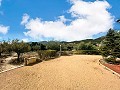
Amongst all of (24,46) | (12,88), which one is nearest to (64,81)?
(12,88)

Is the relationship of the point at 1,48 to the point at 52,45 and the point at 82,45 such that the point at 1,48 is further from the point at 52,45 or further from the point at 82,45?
the point at 82,45

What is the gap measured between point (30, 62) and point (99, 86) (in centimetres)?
1249

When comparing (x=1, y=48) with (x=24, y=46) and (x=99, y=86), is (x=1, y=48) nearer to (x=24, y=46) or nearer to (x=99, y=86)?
(x=24, y=46)

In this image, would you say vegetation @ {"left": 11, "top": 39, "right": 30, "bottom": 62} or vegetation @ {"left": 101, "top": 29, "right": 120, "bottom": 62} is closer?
vegetation @ {"left": 101, "top": 29, "right": 120, "bottom": 62}

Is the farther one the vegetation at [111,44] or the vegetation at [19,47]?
the vegetation at [19,47]

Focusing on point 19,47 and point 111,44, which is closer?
point 111,44

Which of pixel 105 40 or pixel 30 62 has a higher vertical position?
pixel 105 40

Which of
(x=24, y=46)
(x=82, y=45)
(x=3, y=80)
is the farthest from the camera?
(x=82, y=45)

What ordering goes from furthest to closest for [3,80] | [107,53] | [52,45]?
1. [52,45]
2. [107,53]
3. [3,80]

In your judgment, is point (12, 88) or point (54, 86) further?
point (54, 86)

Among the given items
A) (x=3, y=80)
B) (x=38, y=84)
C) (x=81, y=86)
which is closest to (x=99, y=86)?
(x=81, y=86)

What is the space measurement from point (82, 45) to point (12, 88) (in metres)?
47.5

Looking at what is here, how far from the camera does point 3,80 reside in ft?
49.0

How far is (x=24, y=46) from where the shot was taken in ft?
145
